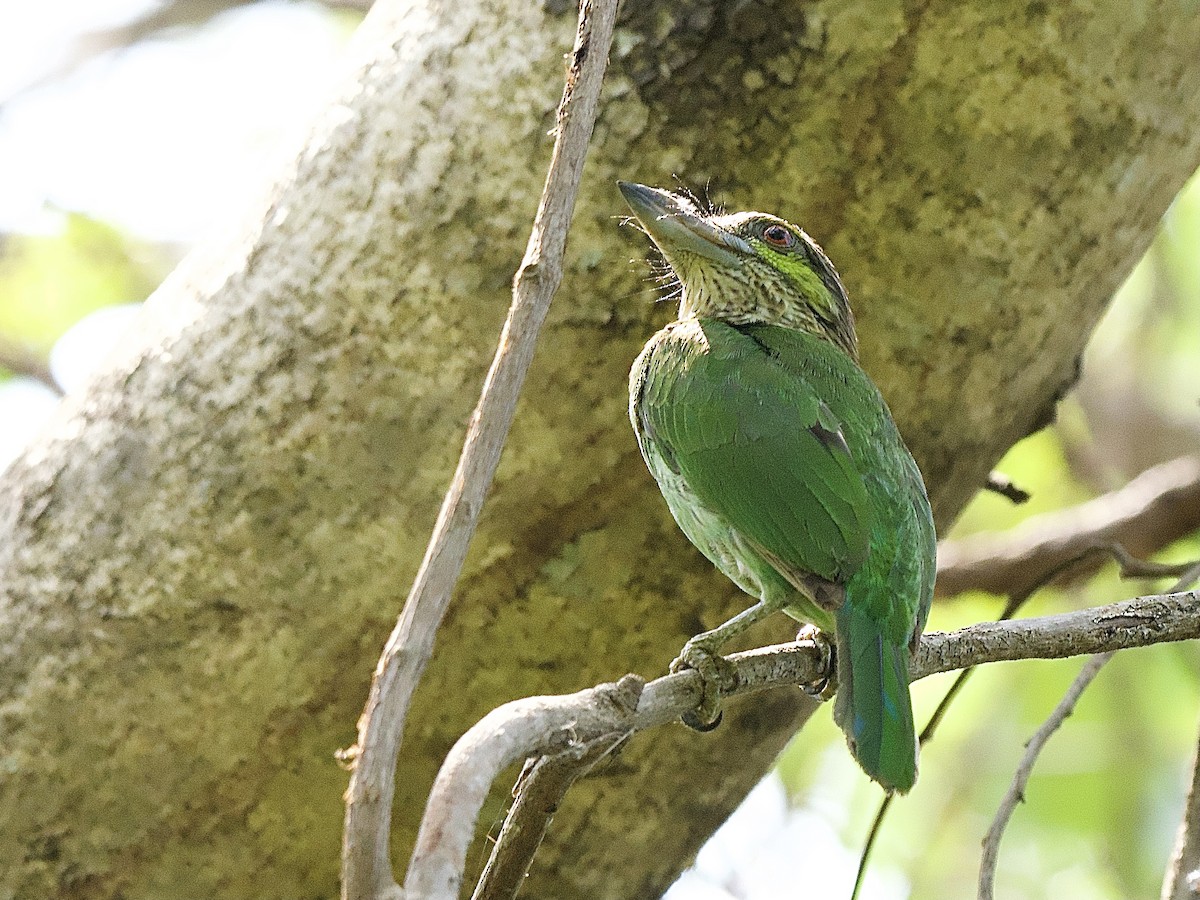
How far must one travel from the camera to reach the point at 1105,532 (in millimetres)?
4582

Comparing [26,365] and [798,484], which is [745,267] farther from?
[26,365]

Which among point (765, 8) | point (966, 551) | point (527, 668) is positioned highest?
point (765, 8)

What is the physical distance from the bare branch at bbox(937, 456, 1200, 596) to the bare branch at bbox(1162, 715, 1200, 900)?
165 cm

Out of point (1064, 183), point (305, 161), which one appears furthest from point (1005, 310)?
point (305, 161)

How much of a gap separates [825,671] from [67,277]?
463 centimetres

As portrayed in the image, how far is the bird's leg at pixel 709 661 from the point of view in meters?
2.54

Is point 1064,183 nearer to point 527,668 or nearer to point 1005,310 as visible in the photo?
point 1005,310

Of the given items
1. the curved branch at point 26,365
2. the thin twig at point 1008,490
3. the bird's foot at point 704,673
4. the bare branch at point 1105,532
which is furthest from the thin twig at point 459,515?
the curved branch at point 26,365

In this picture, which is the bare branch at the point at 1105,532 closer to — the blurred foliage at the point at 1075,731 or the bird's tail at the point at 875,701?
the blurred foliage at the point at 1075,731

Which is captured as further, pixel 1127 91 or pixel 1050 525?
pixel 1050 525

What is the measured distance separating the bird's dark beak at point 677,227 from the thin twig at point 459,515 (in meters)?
0.91

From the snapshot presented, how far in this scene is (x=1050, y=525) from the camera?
4.97 m

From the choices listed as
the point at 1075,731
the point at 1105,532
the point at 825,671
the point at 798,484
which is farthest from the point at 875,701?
the point at 1075,731

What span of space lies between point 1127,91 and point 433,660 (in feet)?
6.29
